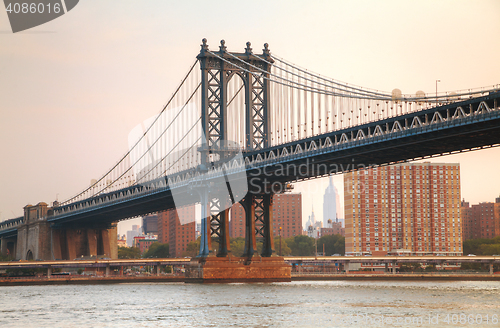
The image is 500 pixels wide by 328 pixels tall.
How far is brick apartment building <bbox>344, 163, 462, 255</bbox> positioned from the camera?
468 feet

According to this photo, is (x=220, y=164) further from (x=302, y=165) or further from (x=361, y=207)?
(x=361, y=207)

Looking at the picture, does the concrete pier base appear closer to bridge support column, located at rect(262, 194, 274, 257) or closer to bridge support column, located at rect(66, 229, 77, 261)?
bridge support column, located at rect(262, 194, 274, 257)

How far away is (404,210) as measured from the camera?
14438 cm

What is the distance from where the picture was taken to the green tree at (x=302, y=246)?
187125 mm

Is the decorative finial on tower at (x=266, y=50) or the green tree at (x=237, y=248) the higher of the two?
the decorative finial on tower at (x=266, y=50)

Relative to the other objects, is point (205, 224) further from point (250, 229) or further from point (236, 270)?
point (236, 270)

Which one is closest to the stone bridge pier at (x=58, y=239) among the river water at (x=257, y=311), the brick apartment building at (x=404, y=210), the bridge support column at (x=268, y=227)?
the brick apartment building at (x=404, y=210)

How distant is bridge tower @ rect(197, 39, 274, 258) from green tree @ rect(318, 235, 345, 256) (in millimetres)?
104853

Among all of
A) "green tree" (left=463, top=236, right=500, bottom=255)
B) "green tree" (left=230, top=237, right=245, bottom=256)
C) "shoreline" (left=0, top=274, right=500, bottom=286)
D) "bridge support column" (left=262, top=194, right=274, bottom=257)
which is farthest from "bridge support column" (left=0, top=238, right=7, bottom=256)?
"green tree" (left=463, top=236, right=500, bottom=255)

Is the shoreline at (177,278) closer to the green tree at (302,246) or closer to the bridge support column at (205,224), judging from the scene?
the bridge support column at (205,224)

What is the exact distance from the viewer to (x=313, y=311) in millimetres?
39656

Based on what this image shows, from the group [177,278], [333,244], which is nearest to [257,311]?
[177,278]

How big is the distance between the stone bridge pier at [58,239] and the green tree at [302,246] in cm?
6790

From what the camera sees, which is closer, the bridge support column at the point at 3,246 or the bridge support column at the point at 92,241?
the bridge support column at the point at 92,241
